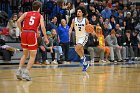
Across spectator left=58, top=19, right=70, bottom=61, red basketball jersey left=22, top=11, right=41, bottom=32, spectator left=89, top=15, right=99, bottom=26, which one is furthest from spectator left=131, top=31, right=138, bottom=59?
red basketball jersey left=22, top=11, right=41, bottom=32

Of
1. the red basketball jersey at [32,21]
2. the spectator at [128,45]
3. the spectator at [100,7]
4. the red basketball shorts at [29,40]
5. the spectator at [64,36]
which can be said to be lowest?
the spectator at [128,45]

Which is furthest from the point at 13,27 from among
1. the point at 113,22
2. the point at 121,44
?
the point at 113,22

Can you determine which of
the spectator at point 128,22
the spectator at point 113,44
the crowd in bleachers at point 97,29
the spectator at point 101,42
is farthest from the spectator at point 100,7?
the spectator at point 101,42

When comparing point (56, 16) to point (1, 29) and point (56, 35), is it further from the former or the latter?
point (1, 29)

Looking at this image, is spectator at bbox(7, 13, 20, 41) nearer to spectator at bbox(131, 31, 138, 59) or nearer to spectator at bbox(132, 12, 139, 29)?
spectator at bbox(131, 31, 138, 59)

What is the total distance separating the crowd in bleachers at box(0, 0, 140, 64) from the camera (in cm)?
1988

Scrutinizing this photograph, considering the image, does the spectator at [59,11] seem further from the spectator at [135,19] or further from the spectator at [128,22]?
the spectator at [135,19]

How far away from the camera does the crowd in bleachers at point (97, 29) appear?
19875mm

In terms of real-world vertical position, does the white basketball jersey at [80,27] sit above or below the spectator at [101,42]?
above

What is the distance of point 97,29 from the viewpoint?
2177 cm

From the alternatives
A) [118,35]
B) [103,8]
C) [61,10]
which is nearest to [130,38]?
[118,35]

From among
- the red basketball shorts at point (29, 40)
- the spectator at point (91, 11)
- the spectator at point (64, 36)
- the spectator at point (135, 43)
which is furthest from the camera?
the spectator at point (135, 43)

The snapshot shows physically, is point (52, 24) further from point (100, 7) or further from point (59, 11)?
point (100, 7)

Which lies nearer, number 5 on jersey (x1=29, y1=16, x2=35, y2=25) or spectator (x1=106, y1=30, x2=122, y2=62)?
number 5 on jersey (x1=29, y1=16, x2=35, y2=25)
